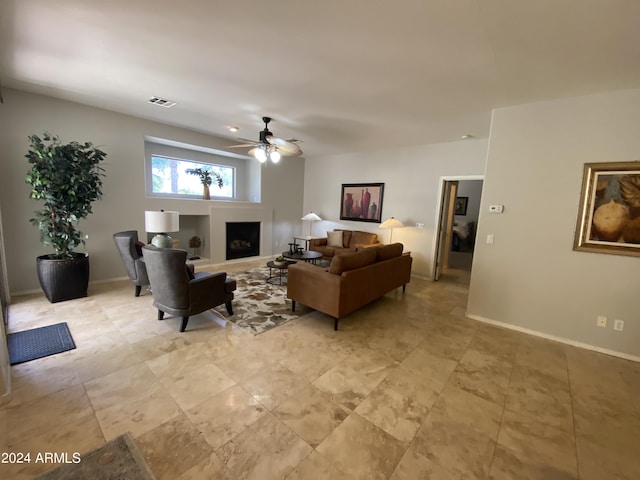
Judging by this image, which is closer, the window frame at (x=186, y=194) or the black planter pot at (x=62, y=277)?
the black planter pot at (x=62, y=277)

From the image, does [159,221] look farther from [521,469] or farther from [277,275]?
[521,469]

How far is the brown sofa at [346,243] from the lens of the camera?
19.4 ft

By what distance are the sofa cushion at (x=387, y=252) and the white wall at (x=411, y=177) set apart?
1639 mm

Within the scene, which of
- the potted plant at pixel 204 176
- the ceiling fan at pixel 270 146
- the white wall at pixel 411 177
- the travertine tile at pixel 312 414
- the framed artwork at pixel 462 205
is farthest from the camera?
the framed artwork at pixel 462 205

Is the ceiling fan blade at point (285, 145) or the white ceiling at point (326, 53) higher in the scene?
the white ceiling at point (326, 53)

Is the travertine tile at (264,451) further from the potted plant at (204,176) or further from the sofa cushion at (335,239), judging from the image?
the potted plant at (204,176)

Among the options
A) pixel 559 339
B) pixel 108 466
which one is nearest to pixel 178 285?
pixel 108 466

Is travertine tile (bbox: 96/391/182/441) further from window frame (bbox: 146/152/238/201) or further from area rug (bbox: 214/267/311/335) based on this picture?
window frame (bbox: 146/152/238/201)

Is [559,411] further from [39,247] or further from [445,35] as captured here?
[39,247]

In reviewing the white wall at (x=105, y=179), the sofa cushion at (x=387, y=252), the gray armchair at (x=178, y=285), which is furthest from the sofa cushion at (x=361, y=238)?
the gray armchair at (x=178, y=285)

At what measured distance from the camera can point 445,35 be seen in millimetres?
1973

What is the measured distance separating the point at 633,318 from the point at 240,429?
396 centimetres

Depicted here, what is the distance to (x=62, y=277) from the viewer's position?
3.46m

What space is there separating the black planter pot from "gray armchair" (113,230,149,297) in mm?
501
